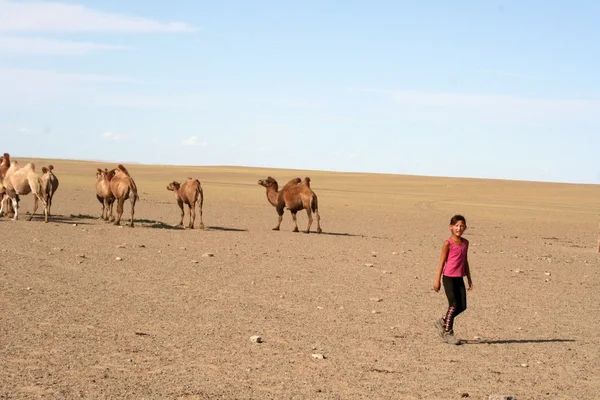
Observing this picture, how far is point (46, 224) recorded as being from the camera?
23031 millimetres

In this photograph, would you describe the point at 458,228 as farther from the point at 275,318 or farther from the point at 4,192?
the point at 4,192

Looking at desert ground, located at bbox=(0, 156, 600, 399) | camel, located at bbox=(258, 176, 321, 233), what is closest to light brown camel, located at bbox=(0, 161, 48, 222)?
desert ground, located at bbox=(0, 156, 600, 399)

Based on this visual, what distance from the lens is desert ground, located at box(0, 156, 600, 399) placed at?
8.25m

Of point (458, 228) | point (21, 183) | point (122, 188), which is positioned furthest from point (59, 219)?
point (458, 228)

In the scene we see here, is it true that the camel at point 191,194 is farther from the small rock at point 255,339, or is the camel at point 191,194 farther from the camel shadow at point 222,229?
the small rock at point 255,339

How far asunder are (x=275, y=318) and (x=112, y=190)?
13235mm

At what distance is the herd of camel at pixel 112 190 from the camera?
76.4 feet

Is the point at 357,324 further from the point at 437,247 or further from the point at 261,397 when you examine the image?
the point at 437,247

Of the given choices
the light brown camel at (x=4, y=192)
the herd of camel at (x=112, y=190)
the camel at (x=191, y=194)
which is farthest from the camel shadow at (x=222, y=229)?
the light brown camel at (x=4, y=192)

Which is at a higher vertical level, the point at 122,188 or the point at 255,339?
the point at 122,188

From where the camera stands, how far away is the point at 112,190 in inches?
937

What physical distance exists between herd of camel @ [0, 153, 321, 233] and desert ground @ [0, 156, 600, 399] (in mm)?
805

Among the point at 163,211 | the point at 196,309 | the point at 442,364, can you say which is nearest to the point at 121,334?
the point at 196,309

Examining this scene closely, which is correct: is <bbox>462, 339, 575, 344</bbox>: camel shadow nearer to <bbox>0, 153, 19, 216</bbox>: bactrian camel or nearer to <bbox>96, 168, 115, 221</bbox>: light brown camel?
<bbox>96, 168, 115, 221</bbox>: light brown camel
